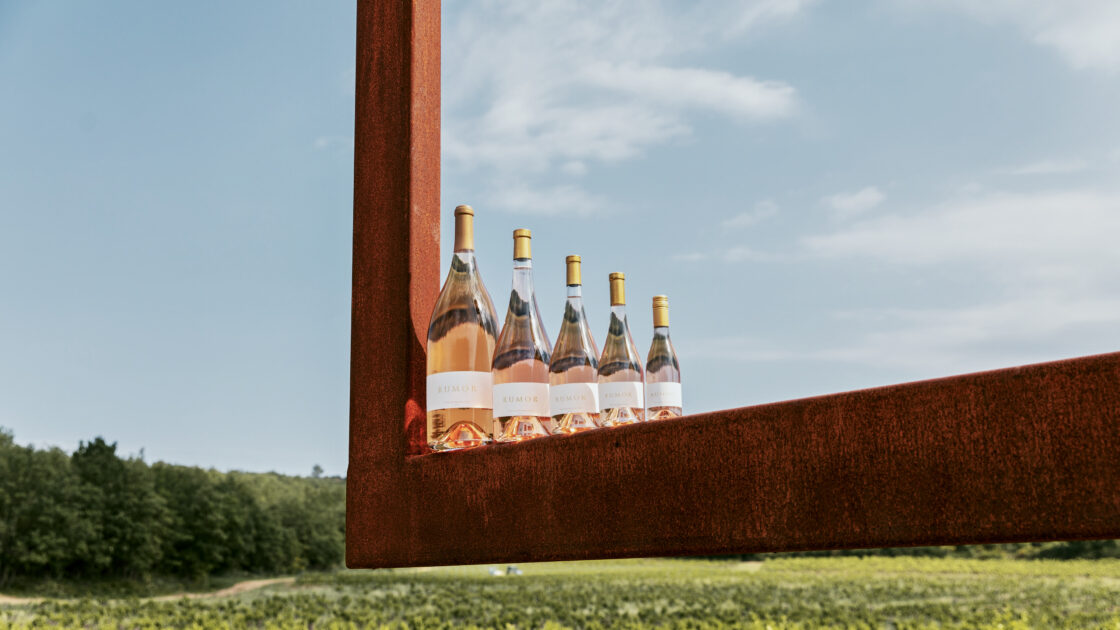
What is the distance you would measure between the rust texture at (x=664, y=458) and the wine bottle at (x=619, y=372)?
0.57ft

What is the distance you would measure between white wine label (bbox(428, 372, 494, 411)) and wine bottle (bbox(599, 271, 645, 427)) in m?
0.16

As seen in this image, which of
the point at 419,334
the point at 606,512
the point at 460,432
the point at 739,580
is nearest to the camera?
the point at 606,512

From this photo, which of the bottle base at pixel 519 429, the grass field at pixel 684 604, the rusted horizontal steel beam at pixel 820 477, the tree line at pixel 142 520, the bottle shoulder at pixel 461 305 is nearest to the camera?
the rusted horizontal steel beam at pixel 820 477

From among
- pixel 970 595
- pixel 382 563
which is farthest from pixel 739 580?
pixel 382 563

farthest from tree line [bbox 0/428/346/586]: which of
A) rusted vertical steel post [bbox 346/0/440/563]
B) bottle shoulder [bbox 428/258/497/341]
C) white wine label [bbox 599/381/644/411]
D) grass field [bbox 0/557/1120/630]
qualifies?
white wine label [bbox 599/381/644/411]

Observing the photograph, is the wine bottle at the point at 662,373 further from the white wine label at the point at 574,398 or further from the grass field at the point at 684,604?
the grass field at the point at 684,604

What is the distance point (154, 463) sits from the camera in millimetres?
26391

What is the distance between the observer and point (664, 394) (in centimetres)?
114

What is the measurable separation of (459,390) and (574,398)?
16cm

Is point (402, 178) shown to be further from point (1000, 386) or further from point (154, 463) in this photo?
point (154, 463)

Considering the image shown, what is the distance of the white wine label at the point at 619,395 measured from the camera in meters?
1.12

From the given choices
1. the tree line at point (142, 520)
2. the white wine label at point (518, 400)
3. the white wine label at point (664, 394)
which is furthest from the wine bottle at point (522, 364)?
the tree line at point (142, 520)

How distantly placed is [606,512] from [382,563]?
0.41m

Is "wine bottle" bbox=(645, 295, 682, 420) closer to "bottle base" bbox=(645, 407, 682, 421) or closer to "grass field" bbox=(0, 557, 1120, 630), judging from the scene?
"bottle base" bbox=(645, 407, 682, 421)
